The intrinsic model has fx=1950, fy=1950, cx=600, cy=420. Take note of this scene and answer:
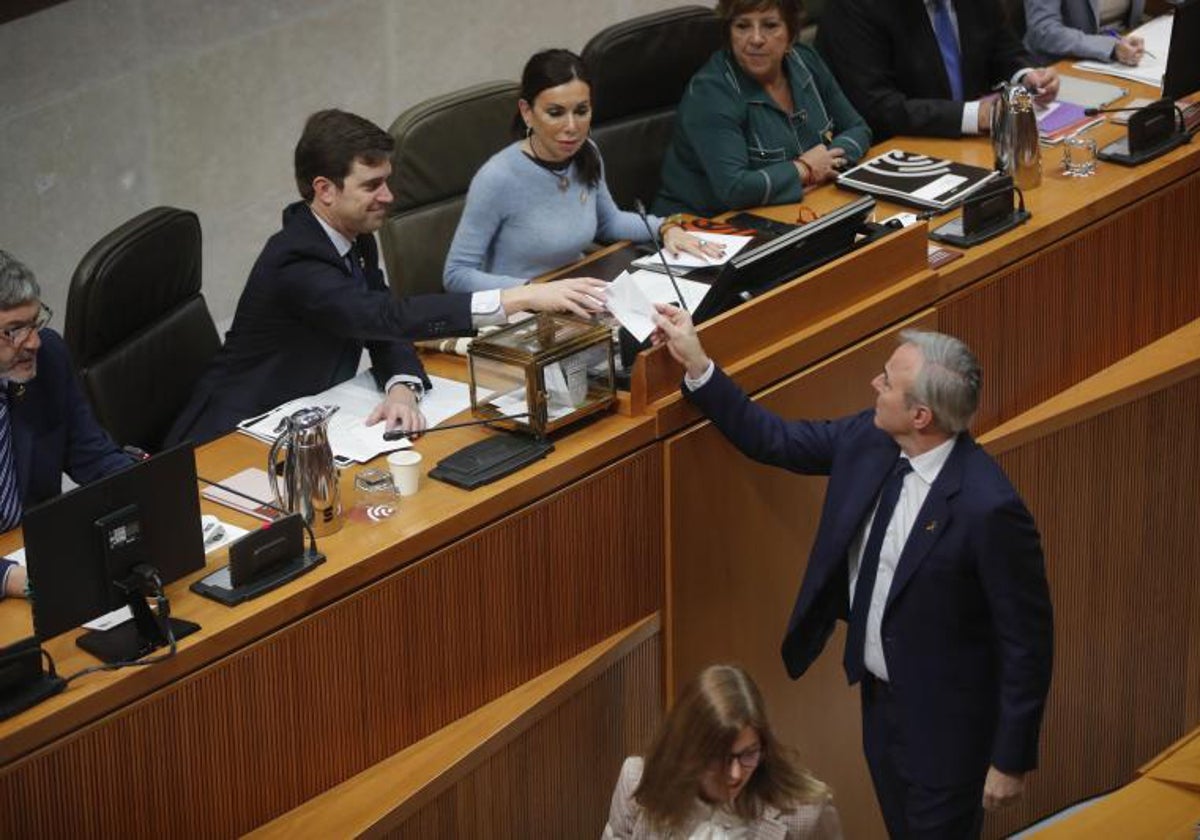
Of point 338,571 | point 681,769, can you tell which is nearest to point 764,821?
point 681,769

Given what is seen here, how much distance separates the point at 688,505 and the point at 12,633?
119 centimetres

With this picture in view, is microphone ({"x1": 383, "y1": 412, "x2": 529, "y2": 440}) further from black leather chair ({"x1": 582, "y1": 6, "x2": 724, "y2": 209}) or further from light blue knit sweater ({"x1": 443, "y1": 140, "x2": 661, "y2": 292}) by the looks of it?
black leather chair ({"x1": 582, "y1": 6, "x2": 724, "y2": 209})

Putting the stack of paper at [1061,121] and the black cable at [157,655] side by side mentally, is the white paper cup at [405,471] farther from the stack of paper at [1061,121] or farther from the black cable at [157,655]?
the stack of paper at [1061,121]

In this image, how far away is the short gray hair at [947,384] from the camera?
9.88 feet

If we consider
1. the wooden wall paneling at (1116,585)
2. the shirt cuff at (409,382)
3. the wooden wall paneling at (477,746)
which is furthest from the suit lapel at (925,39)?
the wooden wall paneling at (477,746)

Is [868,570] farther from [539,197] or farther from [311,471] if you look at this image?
[539,197]

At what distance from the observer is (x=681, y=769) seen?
284 centimetres

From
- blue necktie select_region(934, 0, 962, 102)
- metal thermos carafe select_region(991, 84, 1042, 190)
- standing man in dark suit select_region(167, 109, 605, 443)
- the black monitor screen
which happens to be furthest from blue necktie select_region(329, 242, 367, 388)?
blue necktie select_region(934, 0, 962, 102)

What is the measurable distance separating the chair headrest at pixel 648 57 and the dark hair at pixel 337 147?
123cm

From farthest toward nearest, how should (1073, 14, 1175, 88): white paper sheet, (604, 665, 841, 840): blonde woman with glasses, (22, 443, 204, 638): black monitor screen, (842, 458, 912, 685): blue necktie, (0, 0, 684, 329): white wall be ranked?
(1073, 14, 1175, 88): white paper sheet
(0, 0, 684, 329): white wall
(842, 458, 912, 685): blue necktie
(604, 665, 841, 840): blonde woman with glasses
(22, 443, 204, 638): black monitor screen

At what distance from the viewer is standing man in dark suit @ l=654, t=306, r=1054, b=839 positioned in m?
3.04

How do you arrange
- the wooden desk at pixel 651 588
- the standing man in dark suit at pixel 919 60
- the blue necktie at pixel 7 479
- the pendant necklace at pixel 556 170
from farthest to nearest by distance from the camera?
the standing man in dark suit at pixel 919 60
the pendant necklace at pixel 556 170
the blue necktie at pixel 7 479
the wooden desk at pixel 651 588

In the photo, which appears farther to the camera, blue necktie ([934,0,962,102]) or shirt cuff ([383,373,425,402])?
blue necktie ([934,0,962,102])

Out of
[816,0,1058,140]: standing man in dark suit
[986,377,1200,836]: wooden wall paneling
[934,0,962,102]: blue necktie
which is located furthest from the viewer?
[934,0,962,102]: blue necktie
